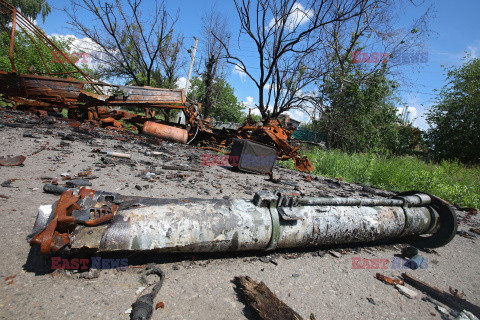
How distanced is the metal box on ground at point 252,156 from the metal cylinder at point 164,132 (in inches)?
116

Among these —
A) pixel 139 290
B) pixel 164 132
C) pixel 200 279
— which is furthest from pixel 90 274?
pixel 164 132

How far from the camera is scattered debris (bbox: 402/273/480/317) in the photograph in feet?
5.65

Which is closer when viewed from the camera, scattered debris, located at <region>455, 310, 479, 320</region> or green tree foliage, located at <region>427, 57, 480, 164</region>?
scattered debris, located at <region>455, 310, 479, 320</region>

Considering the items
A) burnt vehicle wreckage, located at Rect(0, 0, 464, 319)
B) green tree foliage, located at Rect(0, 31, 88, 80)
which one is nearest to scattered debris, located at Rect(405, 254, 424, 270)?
burnt vehicle wreckage, located at Rect(0, 0, 464, 319)

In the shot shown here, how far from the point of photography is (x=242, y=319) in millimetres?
1312

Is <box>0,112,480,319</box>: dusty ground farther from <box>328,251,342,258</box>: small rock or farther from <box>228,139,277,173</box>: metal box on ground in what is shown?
<box>228,139,277,173</box>: metal box on ground

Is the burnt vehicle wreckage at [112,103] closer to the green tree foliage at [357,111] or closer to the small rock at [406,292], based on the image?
the small rock at [406,292]

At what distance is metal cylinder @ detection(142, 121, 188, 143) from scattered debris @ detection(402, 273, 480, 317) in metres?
6.89

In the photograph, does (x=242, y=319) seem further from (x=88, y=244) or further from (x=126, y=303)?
(x=88, y=244)

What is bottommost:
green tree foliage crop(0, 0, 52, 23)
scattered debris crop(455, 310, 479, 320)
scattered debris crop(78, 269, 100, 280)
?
scattered debris crop(78, 269, 100, 280)

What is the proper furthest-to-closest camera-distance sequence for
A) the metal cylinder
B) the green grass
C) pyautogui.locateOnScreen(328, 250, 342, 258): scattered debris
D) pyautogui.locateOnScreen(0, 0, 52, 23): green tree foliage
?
1. pyautogui.locateOnScreen(0, 0, 52, 23): green tree foliage
2. the metal cylinder
3. the green grass
4. pyautogui.locateOnScreen(328, 250, 342, 258): scattered debris

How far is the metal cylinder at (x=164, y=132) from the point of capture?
7.24 meters

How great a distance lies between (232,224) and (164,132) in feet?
20.7

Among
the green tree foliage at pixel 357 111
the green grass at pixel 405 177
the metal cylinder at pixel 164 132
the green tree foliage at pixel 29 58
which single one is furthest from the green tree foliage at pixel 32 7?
the green grass at pixel 405 177
